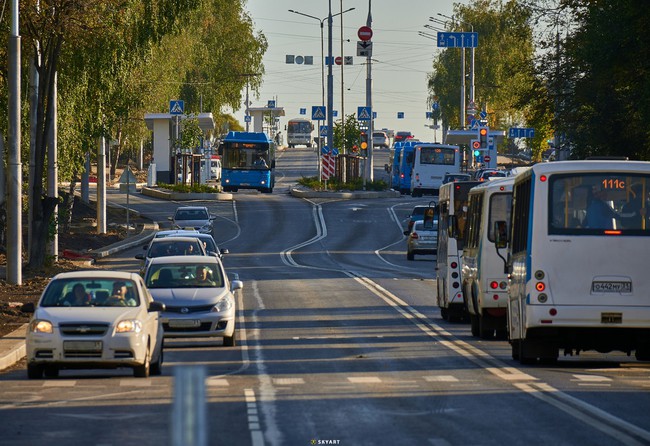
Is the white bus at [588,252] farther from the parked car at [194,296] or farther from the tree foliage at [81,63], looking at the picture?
the tree foliage at [81,63]

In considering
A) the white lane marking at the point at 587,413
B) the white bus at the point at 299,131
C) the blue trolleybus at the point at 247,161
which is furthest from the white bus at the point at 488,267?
the white bus at the point at 299,131

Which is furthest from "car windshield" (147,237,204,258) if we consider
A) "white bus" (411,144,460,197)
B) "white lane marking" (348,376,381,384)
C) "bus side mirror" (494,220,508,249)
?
"white bus" (411,144,460,197)

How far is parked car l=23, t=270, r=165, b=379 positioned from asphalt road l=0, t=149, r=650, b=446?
0.93ft

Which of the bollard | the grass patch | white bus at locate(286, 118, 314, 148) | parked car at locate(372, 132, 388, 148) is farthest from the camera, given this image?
white bus at locate(286, 118, 314, 148)

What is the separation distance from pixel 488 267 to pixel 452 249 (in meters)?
4.18

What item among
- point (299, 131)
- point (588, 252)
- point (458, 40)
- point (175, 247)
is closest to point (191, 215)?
point (458, 40)

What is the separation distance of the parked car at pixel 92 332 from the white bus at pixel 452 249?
10.3m

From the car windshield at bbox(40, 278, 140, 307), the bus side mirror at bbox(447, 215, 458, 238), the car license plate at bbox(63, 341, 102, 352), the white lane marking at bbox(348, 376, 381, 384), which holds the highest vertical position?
the bus side mirror at bbox(447, 215, 458, 238)

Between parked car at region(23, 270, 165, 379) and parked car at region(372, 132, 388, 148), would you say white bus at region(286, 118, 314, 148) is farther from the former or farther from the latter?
parked car at region(23, 270, 165, 379)

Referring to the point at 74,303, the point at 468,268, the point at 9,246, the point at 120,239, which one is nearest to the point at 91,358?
the point at 74,303

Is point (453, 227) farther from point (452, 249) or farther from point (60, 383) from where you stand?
point (60, 383)

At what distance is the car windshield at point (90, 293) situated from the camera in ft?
58.8

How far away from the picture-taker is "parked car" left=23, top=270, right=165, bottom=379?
1703 centimetres

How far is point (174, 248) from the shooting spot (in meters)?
32.3
